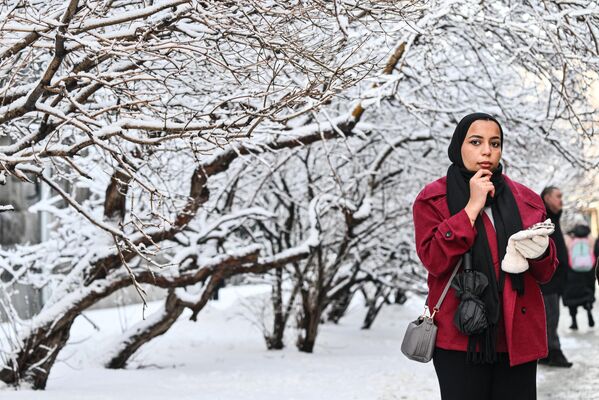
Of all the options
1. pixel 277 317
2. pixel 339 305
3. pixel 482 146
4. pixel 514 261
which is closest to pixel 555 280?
pixel 277 317

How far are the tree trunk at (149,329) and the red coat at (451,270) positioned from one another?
4929 millimetres

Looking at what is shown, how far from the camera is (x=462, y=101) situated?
9.12m

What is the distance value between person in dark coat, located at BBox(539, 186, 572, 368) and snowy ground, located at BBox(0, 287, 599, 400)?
0.21 metres

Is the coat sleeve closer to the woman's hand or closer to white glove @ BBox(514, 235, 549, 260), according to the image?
the woman's hand

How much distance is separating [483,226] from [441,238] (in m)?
0.22

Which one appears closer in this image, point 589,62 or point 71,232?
point 589,62

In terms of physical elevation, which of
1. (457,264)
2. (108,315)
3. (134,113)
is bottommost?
(108,315)

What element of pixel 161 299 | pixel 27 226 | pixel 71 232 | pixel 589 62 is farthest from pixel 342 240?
pixel 161 299

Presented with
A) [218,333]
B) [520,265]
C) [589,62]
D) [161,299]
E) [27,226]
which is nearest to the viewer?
[520,265]

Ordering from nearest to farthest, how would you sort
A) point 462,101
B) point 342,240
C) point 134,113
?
point 134,113, point 462,101, point 342,240

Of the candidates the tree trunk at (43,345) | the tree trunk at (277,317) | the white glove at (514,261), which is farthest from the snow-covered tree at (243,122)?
the white glove at (514,261)

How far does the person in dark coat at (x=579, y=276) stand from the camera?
13.1 meters

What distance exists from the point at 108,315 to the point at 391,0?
47.0ft

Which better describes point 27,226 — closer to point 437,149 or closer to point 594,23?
point 437,149
